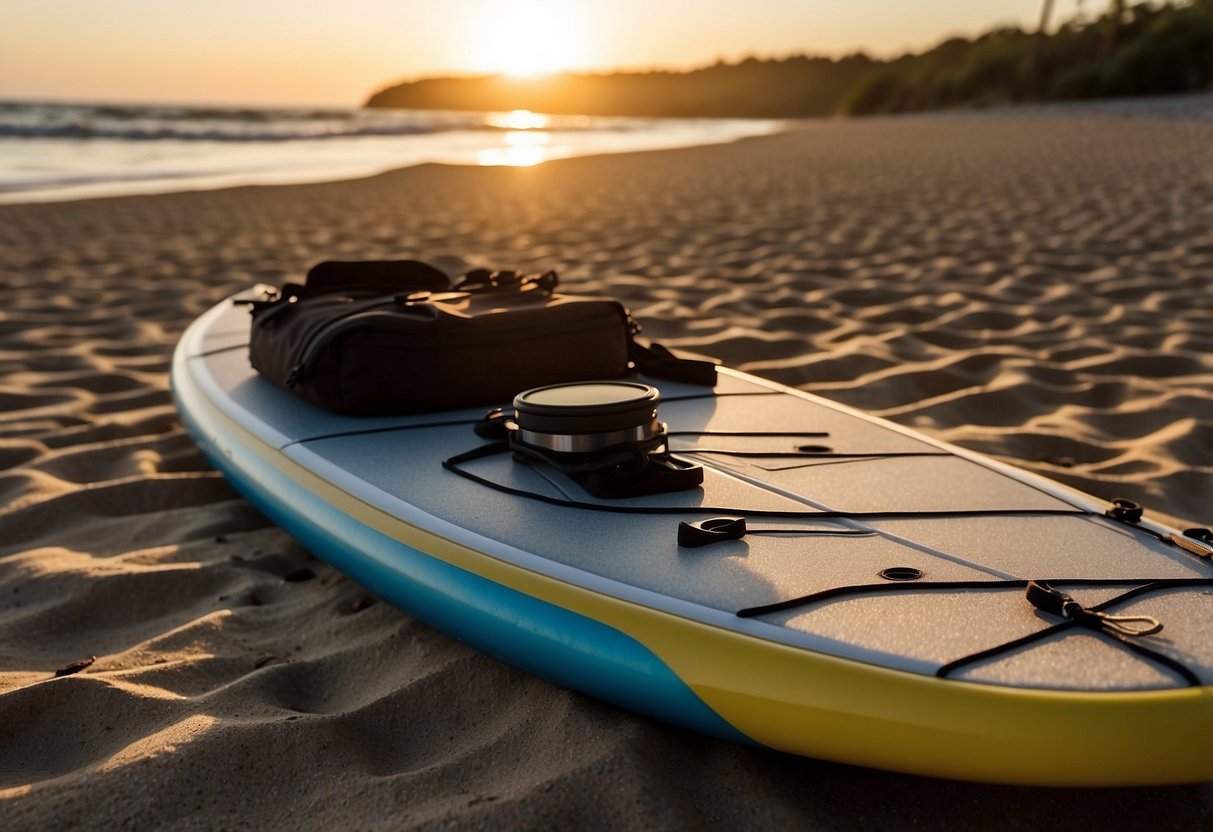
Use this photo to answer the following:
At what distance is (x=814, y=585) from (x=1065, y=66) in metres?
35.3

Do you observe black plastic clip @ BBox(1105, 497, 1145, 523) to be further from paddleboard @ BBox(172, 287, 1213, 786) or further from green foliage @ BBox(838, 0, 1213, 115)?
green foliage @ BBox(838, 0, 1213, 115)

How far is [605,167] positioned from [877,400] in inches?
349

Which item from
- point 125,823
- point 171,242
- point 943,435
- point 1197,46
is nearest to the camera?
point 125,823

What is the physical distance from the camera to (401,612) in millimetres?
1742

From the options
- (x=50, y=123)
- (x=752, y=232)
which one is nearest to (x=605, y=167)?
(x=752, y=232)

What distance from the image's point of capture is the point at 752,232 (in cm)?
607

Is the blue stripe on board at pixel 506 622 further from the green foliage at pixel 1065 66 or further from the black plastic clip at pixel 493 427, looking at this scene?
the green foliage at pixel 1065 66

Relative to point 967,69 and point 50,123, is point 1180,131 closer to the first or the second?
point 50,123

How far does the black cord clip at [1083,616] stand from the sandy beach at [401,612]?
0.22 m

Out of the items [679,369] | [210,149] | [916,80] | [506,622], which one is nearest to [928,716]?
[506,622]

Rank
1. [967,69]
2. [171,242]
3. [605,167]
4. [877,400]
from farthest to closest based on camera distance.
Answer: [967,69] → [605,167] → [171,242] → [877,400]

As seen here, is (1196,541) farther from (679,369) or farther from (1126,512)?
(679,369)

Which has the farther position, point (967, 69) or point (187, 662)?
point (967, 69)

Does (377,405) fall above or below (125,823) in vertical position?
above
